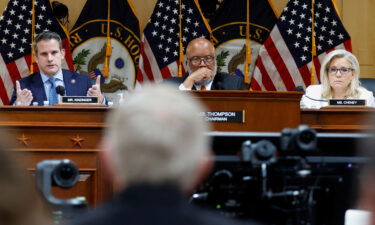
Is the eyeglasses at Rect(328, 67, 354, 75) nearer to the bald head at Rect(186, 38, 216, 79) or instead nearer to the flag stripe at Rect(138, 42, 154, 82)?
the bald head at Rect(186, 38, 216, 79)

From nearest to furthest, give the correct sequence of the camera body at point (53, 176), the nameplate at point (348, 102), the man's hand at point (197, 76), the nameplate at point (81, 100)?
the camera body at point (53, 176)
the nameplate at point (81, 100)
the nameplate at point (348, 102)
the man's hand at point (197, 76)

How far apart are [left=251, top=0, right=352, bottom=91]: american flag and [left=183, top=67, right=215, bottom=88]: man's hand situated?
7.23 ft

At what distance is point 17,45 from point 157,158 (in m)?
7.18

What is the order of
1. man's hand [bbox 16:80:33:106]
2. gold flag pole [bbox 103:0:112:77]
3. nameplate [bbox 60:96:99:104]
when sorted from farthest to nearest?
gold flag pole [bbox 103:0:112:77] < man's hand [bbox 16:80:33:106] < nameplate [bbox 60:96:99:104]

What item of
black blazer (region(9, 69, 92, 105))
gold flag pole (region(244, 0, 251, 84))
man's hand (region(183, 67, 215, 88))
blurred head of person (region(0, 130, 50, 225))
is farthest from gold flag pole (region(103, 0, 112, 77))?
blurred head of person (region(0, 130, 50, 225))

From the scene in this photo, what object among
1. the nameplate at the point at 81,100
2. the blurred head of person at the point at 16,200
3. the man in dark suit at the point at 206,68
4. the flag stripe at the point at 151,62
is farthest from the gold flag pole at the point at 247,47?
the blurred head of person at the point at 16,200

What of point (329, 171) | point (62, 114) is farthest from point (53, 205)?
point (62, 114)

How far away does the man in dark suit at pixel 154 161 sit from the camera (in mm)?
1801

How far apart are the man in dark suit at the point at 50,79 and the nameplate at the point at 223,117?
4.85 ft

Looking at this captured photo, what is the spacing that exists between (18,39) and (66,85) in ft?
7.04

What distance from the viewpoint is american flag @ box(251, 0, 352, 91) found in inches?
347

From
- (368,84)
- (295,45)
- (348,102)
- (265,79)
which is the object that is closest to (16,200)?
(348,102)

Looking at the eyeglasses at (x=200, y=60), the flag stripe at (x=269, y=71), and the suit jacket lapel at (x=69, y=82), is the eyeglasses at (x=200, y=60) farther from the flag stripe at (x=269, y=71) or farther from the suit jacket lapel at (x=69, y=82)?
the flag stripe at (x=269, y=71)

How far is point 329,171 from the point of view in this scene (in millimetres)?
4559
